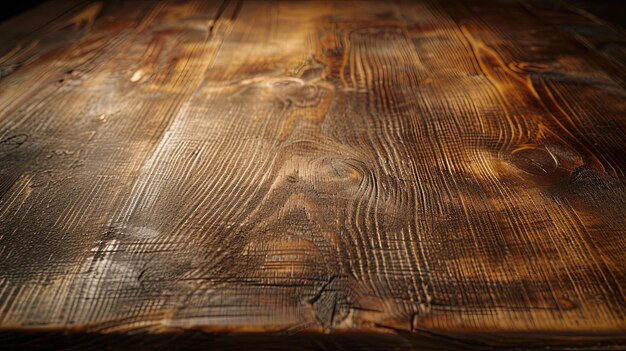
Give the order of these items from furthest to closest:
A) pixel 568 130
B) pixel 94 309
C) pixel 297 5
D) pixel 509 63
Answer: pixel 297 5 → pixel 509 63 → pixel 568 130 → pixel 94 309

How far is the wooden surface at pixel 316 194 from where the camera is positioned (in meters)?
0.53

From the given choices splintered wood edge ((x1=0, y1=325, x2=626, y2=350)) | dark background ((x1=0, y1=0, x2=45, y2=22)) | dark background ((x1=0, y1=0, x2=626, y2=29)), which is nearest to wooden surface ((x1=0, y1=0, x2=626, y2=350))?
splintered wood edge ((x1=0, y1=325, x2=626, y2=350))

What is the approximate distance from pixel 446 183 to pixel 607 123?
39 centimetres

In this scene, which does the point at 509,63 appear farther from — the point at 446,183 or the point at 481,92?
the point at 446,183

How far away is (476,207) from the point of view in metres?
Answer: 0.69

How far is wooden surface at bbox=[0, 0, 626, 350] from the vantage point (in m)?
0.53

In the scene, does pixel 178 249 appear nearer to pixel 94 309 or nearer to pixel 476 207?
pixel 94 309

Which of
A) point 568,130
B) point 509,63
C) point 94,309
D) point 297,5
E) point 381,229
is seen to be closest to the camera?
point 94,309

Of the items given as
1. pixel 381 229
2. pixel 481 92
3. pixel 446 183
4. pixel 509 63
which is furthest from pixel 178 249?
pixel 509 63

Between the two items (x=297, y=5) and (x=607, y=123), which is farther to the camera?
(x=297, y=5)

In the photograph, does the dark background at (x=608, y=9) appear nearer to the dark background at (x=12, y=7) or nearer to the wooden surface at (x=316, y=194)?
the wooden surface at (x=316, y=194)

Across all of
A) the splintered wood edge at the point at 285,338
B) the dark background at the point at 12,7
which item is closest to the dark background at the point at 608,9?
the splintered wood edge at the point at 285,338

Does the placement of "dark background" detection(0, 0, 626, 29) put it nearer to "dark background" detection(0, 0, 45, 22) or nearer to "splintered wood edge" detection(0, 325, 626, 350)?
"splintered wood edge" detection(0, 325, 626, 350)

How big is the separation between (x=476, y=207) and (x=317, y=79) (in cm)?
59
